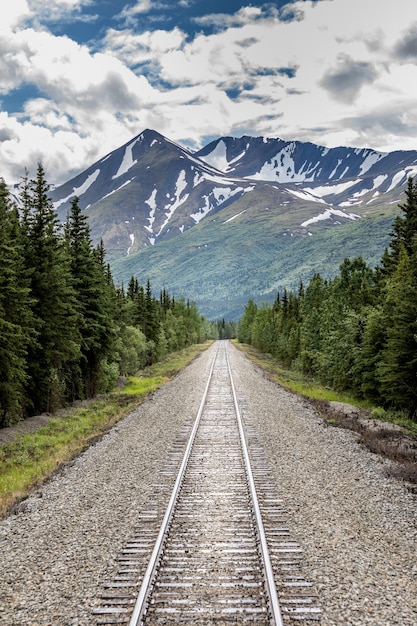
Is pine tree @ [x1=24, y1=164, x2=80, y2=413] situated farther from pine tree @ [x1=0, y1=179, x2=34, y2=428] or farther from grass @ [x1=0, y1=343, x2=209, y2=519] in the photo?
grass @ [x1=0, y1=343, x2=209, y2=519]

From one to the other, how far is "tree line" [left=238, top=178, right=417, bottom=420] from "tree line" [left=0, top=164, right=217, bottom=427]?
53.4 feet

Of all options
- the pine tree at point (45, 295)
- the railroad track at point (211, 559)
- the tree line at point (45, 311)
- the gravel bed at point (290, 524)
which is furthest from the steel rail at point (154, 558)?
the pine tree at point (45, 295)

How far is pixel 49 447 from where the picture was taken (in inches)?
722

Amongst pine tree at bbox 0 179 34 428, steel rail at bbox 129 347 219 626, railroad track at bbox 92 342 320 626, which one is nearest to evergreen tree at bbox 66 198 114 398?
pine tree at bbox 0 179 34 428

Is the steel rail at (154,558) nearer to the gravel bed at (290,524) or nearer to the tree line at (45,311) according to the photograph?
the gravel bed at (290,524)

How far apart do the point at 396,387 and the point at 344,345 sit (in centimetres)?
736

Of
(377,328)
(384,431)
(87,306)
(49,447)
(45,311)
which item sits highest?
(87,306)

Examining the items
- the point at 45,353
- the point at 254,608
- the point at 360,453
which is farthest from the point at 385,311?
the point at 254,608

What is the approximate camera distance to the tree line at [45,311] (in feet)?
67.0

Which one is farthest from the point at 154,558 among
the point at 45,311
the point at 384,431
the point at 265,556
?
the point at 45,311

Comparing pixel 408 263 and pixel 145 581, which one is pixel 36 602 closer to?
pixel 145 581

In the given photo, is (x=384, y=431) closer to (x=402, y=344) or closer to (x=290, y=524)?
(x=402, y=344)

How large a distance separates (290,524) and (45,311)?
18461 millimetres

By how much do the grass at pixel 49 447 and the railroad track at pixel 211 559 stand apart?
3.87m
